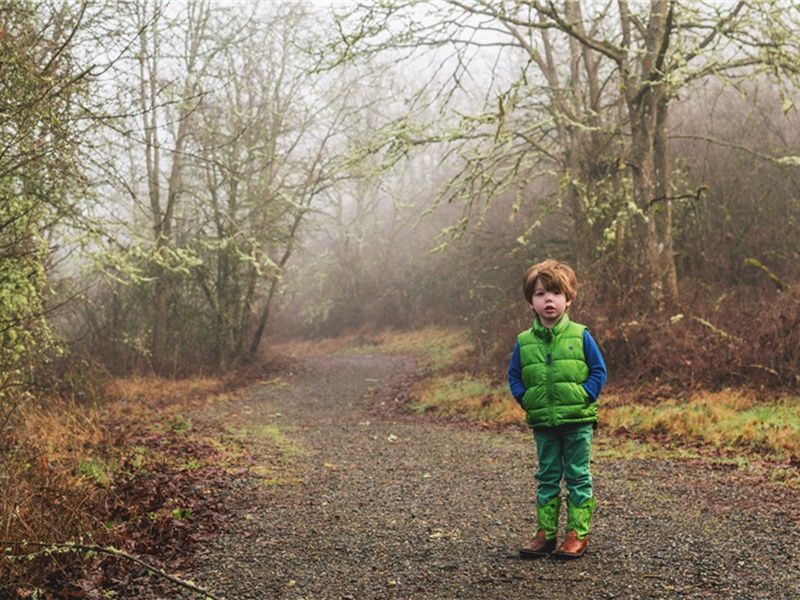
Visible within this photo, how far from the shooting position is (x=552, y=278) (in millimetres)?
4395

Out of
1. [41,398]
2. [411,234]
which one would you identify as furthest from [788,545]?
[411,234]

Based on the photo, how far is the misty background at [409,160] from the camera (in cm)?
781

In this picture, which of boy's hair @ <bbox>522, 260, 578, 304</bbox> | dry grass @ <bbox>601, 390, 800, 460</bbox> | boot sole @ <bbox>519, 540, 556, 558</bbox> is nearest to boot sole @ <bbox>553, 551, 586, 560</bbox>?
boot sole @ <bbox>519, 540, 556, 558</bbox>

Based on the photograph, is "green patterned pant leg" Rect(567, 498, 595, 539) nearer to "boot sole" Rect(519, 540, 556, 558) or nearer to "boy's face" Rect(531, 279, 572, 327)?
"boot sole" Rect(519, 540, 556, 558)

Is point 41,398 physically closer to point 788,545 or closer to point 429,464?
point 429,464

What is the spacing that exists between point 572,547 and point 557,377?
107 centimetres

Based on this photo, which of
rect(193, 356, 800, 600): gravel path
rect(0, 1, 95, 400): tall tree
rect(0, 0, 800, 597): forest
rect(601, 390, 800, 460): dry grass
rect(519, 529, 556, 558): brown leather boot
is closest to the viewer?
rect(193, 356, 800, 600): gravel path

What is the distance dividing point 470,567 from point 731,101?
19.2 metres

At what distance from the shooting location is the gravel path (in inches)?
160

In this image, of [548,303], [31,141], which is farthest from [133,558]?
[31,141]

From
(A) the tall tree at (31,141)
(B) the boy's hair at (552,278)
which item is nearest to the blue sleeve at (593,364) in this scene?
(B) the boy's hair at (552,278)

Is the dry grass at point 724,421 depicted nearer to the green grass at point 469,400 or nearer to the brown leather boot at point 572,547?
the green grass at point 469,400

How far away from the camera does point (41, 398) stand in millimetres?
9531

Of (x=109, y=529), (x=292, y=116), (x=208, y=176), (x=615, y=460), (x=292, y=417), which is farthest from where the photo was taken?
(x=292, y=116)
